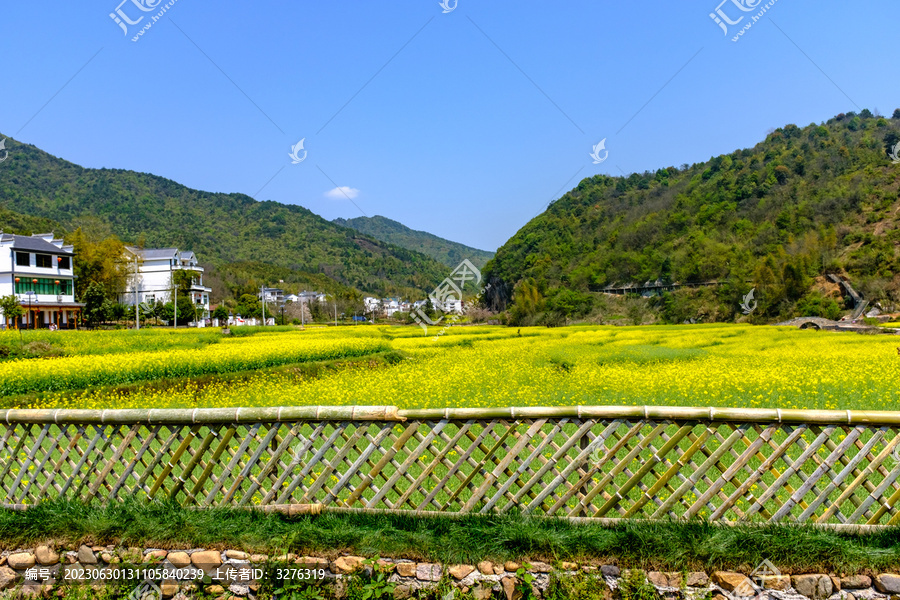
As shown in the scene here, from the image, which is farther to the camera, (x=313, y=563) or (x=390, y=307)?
(x=390, y=307)

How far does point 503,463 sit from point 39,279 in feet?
134

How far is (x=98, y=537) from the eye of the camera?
3734 millimetres

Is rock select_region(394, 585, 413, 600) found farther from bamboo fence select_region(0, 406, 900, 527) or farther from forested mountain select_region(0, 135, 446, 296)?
forested mountain select_region(0, 135, 446, 296)

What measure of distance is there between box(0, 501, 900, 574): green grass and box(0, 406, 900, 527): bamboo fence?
140mm

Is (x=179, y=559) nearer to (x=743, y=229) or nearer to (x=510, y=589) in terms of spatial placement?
(x=510, y=589)

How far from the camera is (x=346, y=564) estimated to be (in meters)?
3.40

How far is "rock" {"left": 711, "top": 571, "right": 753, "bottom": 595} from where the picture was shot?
3180 millimetres

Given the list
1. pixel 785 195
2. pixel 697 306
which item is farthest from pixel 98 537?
pixel 785 195

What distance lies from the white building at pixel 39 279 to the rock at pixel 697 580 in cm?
3793

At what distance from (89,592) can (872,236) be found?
204 ft

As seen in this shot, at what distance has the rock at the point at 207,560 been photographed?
3.51m

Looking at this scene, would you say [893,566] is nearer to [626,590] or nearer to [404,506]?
[626,590]

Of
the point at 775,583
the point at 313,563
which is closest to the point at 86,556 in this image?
the point at 313,563

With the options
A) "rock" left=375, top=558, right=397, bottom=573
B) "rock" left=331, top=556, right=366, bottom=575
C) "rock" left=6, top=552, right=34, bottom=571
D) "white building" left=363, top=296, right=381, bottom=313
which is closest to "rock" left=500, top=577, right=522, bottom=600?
"rock" left=375, top=558, right=397, bottom=573
